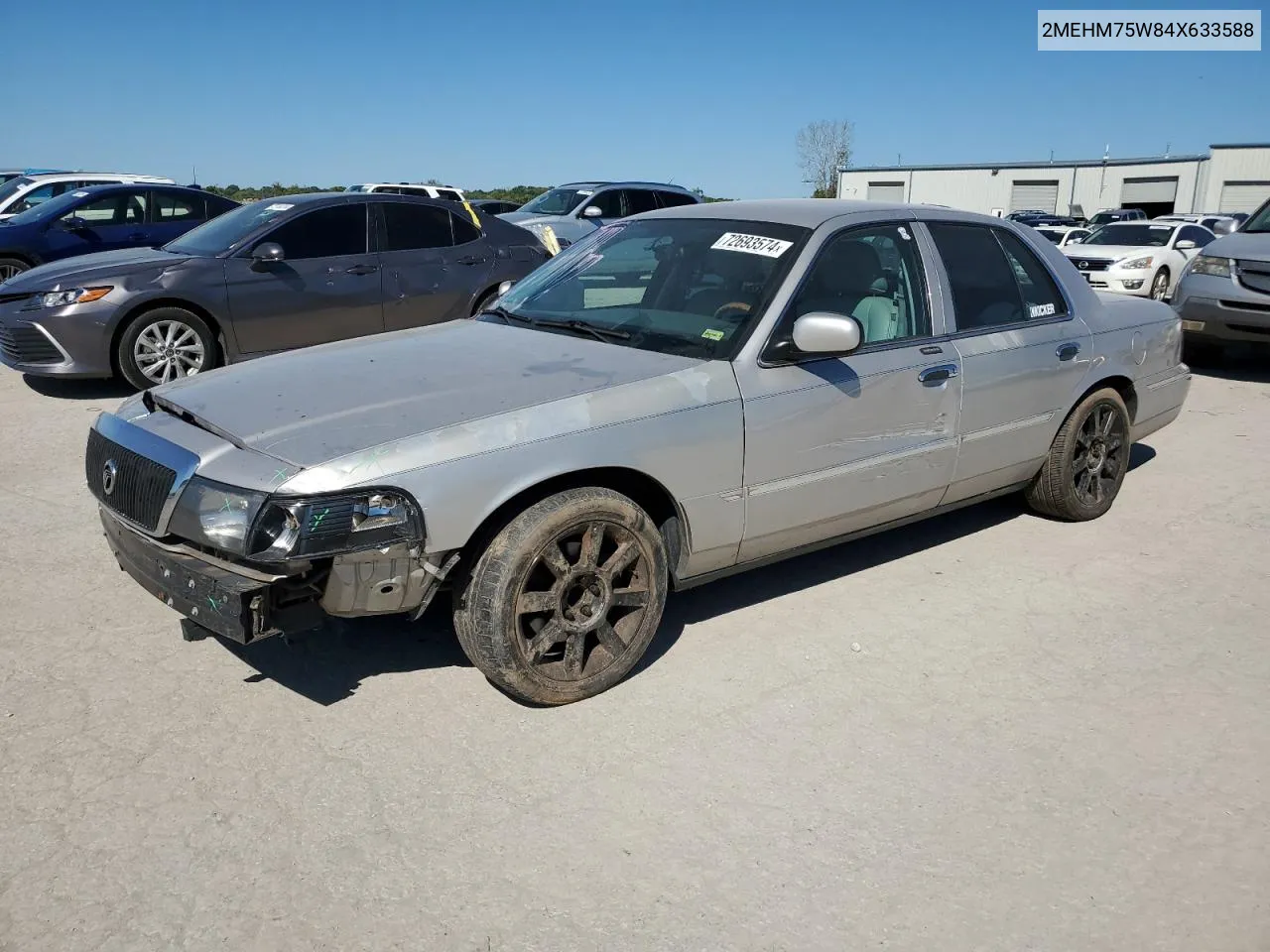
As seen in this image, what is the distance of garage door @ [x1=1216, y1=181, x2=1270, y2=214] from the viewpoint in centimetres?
4922

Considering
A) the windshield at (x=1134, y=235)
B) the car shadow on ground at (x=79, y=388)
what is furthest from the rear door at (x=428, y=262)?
the windshield at (x=1134, y=235)

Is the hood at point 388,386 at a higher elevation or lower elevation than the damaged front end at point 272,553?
higher

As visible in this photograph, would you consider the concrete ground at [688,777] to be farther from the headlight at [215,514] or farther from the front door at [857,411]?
the headlight at [215,514]

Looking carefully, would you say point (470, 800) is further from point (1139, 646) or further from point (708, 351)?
point (1139, 646)

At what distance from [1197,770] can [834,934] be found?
4.85 ft

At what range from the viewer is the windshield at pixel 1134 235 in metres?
17.0

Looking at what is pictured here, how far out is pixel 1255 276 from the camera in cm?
927

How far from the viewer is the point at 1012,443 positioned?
4902 millimetres

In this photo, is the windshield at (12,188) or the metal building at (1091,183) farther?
the metal building at (1091,183)

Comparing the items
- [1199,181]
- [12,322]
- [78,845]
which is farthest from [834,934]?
[1199,181]

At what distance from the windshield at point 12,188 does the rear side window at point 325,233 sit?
890 centimetres

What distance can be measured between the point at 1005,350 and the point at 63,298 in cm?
655

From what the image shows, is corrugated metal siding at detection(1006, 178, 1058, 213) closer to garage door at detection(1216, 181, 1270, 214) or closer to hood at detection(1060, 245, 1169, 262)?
garage door at detection(1216, 181, 1270, 214)

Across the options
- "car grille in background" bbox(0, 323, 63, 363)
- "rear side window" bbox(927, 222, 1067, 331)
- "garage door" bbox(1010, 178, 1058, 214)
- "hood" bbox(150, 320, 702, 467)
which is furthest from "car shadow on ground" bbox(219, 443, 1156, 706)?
"garage door" bbox(1010, 178, 1058, 214)
